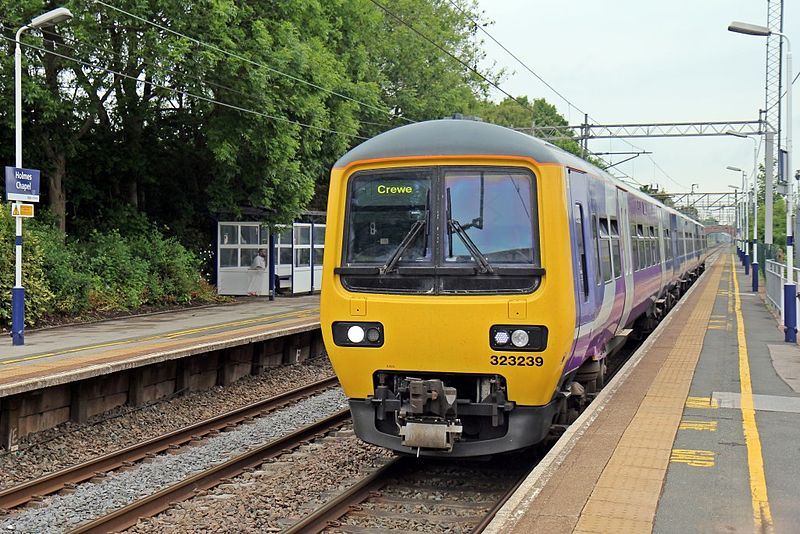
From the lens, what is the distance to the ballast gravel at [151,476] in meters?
7.39

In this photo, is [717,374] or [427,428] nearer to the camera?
[427,428]

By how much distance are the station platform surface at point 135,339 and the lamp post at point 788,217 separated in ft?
28.6

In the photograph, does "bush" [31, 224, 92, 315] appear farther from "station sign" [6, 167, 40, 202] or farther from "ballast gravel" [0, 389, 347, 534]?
"ballast gravel" [0, 389, 347, 534]

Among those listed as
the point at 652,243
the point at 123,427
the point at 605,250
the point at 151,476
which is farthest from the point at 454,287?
the point at 652,243

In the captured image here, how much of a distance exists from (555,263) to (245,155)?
57.6 feet

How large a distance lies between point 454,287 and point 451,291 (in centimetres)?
5

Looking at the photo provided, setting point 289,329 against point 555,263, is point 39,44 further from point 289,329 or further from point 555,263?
point 555,263

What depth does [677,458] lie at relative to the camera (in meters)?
6.81

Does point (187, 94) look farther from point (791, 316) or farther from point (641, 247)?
point (791, 316)

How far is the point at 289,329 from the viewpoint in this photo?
629 inches

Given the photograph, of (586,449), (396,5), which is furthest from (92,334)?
(396,5)

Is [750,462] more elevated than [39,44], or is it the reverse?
[39,44]

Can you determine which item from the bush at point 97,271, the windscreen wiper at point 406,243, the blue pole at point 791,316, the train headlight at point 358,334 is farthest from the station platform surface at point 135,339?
the blue pole at point 791,316

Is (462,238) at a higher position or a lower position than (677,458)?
higher
